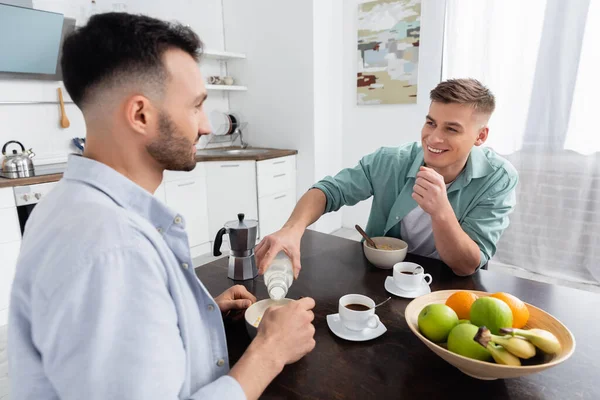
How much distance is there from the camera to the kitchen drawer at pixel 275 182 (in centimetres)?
341

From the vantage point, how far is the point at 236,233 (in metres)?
1.21

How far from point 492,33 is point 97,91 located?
121 inches

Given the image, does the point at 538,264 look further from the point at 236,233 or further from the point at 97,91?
the point at 97,91

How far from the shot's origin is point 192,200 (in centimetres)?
334

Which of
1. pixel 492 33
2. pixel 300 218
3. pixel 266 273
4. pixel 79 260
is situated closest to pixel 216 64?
pixel 492 33

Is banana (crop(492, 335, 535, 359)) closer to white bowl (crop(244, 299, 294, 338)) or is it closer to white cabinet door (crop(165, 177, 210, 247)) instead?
white bowl (crop(244, 299, 294, 338))

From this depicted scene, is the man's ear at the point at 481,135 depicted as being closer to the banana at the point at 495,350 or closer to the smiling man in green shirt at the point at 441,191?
the smiling man in green shirt at the point at 441,191

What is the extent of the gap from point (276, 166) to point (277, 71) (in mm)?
996

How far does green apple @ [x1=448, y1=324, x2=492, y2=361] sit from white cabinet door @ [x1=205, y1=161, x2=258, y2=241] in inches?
108

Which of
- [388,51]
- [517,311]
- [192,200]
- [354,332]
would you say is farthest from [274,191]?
[517,311]

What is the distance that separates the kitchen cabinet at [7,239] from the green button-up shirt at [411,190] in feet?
6.26

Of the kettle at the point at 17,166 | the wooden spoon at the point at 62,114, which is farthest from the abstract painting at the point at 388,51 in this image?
the kettle at the point at 17,166

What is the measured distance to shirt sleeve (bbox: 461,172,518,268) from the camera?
1.38m

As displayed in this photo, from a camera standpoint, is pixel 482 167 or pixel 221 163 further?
pixel 221 163
